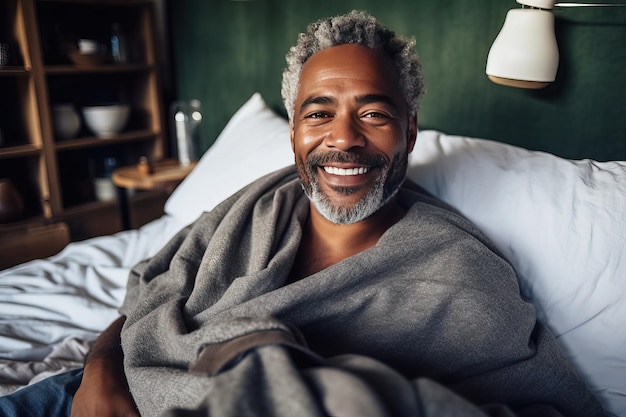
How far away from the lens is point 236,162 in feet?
5.36

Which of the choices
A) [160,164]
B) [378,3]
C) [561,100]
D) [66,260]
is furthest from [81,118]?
[561,100]

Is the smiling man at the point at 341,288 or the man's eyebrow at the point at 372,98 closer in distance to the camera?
the smiling man at the point at 341,288

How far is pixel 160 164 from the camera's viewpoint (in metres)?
2.39

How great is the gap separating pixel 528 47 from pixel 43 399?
128 cm

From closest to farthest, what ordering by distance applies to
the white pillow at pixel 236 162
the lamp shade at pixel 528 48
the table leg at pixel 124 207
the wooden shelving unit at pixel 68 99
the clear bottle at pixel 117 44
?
the lamp shade at pixel 528 48 → the white pillow at pixel 236 162 → the wooden shelving unit at pixel 68 99 → the table leg at pixel 124 207 → the clear bottle at pixel 117 44

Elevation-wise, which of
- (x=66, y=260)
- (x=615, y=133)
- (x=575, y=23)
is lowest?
(x=66, y=260)

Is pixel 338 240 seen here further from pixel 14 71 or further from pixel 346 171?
pixel 14 71

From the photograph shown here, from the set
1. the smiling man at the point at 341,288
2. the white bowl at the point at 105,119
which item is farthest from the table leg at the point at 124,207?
the smiling man at the point at 341,288

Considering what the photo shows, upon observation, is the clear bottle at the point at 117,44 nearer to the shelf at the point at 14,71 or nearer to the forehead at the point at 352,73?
the shelf at the point at 14,71

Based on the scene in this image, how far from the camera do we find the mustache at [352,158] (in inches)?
38.8

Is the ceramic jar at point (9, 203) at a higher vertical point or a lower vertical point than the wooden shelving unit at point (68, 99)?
lower

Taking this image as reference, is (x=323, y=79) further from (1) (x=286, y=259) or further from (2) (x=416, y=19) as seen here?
(2) (x=416, y=19)

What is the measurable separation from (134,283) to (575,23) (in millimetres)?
1270

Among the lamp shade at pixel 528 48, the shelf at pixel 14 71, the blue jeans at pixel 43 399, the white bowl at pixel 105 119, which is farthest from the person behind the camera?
the white bowl at pixel 105 119
